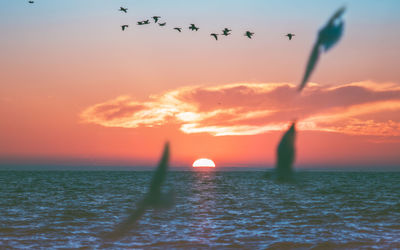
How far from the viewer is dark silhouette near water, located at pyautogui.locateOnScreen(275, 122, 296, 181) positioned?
167 centimetres

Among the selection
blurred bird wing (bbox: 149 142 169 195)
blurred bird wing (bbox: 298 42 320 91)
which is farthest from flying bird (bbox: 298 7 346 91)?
blurred bird wing (bbox: 149 142 169 195)

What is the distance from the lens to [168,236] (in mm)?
26953

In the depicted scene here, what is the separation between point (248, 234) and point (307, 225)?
6883 mm

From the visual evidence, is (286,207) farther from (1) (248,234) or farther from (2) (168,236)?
(2) (168,236)

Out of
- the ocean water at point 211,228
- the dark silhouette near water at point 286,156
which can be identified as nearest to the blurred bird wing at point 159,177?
the dark silhouette near water at point 286,156

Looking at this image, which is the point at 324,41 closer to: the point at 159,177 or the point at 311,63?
the point at 311,63

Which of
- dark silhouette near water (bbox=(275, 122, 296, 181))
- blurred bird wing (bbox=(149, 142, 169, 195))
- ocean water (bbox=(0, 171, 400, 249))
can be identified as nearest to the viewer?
dark silhouette near water (bbox=(275, 122, 296, 181))

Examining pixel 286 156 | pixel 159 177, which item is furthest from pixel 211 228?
pixel 286 156

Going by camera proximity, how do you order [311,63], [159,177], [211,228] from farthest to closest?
[211,228], [159,177], [311,63]

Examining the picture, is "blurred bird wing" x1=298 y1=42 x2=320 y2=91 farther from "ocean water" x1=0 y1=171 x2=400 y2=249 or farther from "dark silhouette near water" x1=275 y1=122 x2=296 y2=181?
"ocean water" x1=0 y1=171 x2=400 y2=249

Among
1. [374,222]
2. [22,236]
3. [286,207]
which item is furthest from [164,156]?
[286,207]

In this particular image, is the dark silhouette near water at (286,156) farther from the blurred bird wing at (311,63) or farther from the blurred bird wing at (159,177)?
the blurred bird wing at (159,177)

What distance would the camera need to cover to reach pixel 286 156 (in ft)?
5.60

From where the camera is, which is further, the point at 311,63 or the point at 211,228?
the point at 211,228
